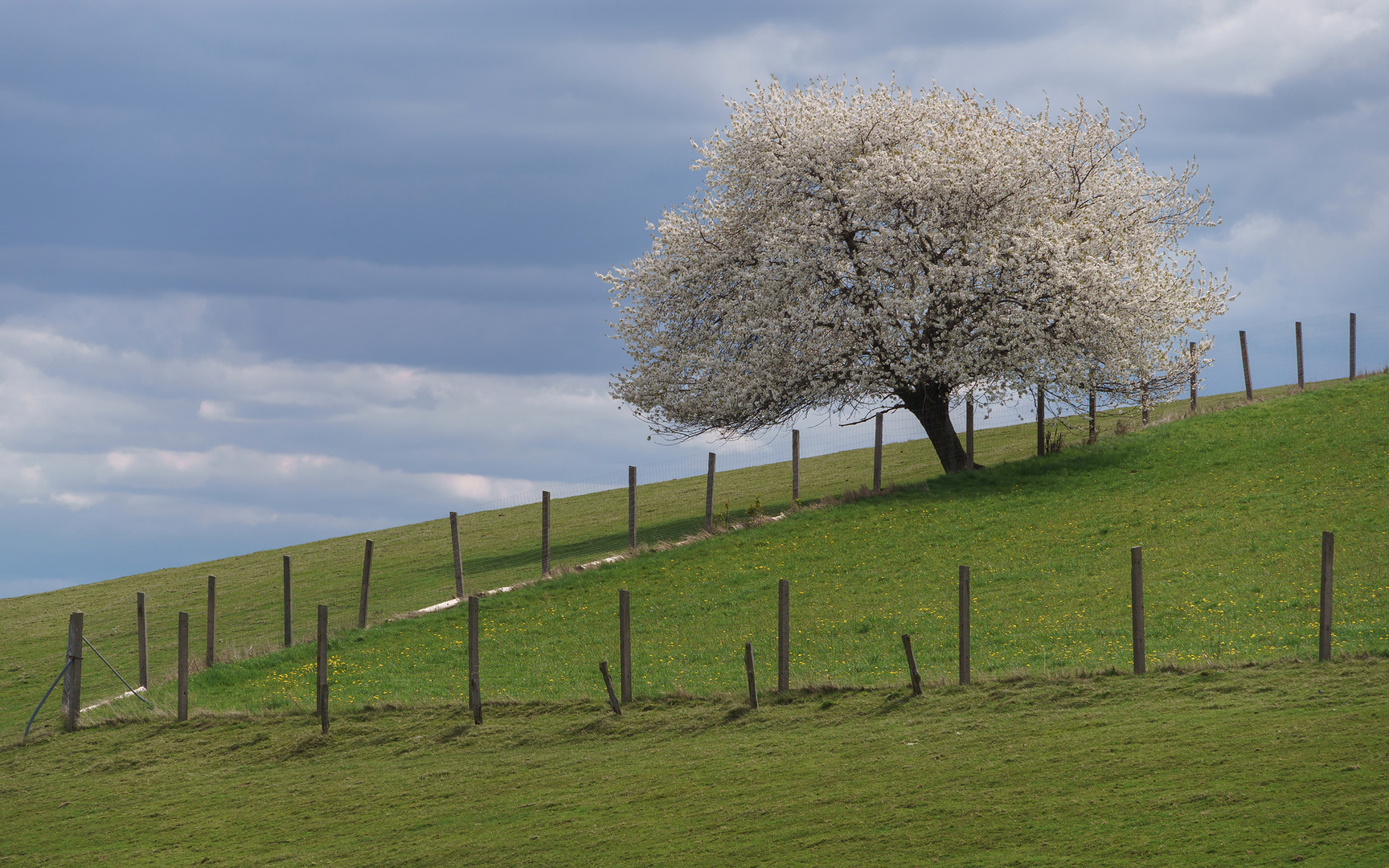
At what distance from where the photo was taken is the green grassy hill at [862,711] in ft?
38.3

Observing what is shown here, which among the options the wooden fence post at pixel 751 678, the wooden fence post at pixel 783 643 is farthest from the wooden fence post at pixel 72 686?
the wooden fence post at pixel 783 643

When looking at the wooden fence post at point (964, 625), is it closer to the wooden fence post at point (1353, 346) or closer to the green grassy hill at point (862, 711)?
the green grassy hill at point (862, 711)

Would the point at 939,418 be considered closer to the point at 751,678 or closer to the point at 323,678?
the point at 751,678

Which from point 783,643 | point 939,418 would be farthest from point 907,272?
point 783,643

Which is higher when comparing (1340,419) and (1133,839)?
(1340,419)

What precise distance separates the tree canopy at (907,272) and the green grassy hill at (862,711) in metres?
4.17

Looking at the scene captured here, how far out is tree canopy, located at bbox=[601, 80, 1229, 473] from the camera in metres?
35.5

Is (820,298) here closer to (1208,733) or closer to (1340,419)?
(1340,419)

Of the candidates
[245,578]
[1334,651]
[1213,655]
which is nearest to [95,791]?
[1213,655]

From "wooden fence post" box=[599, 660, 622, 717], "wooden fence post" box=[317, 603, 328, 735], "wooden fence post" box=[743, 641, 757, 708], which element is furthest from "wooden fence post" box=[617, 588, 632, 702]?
"wooden fence post" box=[317, 603, 328, 735]

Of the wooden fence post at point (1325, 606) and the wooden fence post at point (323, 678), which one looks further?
the wooden fence post at point (323, 678)

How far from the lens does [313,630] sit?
31297 mm

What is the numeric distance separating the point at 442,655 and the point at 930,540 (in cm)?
1380

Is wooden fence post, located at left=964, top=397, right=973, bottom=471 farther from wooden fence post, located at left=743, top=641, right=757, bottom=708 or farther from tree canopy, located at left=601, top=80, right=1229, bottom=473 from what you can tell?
wooden fence post, located at left=743, top=641, right=757, bottom=708
